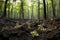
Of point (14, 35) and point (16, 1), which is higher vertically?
point (16, 1)

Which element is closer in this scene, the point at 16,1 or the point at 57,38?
the point at 57,38

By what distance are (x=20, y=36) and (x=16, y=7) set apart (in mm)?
20451

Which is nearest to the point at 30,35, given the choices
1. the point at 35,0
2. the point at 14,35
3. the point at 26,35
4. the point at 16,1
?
the point at 26,35

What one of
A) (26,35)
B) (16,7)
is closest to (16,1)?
(16,7)

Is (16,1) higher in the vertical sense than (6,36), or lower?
higher

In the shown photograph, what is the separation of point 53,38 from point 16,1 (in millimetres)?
20816

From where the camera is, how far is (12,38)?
5.93 metres

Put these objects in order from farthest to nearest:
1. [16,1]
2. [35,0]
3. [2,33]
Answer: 1. [35,0]
2. [16,1]
3. [2,33]

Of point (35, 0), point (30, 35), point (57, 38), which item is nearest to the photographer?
point (57, 38)

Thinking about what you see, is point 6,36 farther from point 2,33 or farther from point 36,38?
point 36,38

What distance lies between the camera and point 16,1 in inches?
1012

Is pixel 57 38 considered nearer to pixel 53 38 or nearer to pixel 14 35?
pixel 53 38

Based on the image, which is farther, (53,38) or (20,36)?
(20,36)

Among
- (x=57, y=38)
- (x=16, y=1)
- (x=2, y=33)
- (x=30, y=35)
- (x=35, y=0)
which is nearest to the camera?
(x=57, y=38)
